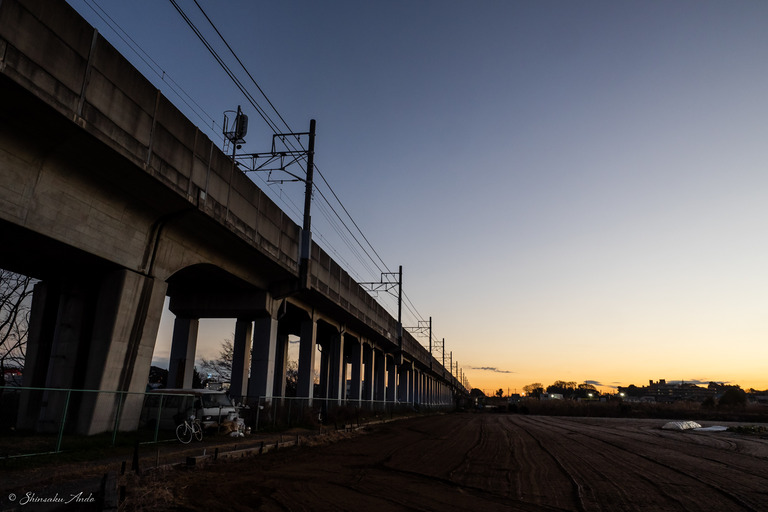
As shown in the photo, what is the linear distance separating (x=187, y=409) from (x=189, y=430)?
4.22 ft

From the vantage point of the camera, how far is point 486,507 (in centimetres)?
838

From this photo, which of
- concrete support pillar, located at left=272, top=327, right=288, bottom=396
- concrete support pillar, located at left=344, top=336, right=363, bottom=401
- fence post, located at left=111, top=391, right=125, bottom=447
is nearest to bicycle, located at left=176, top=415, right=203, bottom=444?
fence post, located at left=111, top=391, right=125, bottom=447

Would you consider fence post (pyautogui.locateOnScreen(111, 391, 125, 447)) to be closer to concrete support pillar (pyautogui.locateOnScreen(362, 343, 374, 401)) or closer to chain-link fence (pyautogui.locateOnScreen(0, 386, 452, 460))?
chain-link fence (pyautogui.locateOnScreen(0, 386, 452, 460))

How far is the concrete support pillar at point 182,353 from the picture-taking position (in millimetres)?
24062

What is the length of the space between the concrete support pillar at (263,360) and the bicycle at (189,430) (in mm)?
7277

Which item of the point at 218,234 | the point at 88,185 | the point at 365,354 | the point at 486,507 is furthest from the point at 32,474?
the point at 365,354

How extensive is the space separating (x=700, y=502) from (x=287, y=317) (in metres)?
28.1

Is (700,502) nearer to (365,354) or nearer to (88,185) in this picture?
(88,185)

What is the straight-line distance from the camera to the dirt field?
8.47 m

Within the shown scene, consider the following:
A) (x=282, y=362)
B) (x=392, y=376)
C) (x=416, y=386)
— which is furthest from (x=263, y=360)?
(x=416, y=386)

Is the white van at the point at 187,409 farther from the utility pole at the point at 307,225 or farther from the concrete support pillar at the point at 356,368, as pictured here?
the concrete support pillar at the point at 356,368

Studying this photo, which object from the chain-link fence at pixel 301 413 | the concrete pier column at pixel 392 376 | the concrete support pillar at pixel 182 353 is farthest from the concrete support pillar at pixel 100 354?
A: the concrete pier column at pixel 392 376

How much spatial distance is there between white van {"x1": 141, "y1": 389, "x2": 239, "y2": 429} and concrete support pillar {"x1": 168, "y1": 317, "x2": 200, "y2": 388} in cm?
540

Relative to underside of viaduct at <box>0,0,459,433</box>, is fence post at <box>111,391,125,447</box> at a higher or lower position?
lower
